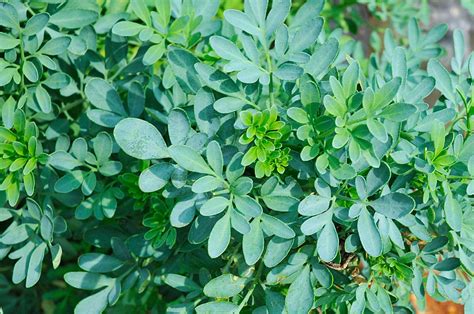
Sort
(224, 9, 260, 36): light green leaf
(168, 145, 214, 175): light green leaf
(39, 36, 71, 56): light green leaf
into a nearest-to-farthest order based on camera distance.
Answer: (168, 145, 214, 175): light green leaf, (224, 9, 260, 36): light green leaf, (39, 36, 71, 56): light green leaf

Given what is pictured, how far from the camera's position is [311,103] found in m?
1.37

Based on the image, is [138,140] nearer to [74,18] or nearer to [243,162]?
[243,162]

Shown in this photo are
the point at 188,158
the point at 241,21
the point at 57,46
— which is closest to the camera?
the point at 188,158

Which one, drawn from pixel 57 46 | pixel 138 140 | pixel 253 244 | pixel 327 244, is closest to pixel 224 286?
pixel 253 244

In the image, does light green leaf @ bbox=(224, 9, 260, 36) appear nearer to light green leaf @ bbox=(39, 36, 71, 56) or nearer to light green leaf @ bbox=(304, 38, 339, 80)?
light green leaf @ bbox=(304, 38, 339, 80)

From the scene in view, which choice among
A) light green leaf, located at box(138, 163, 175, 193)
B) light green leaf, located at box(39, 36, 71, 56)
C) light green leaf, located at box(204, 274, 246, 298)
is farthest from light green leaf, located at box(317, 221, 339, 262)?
light green leaf, located at box(39, 36, 71, 56)

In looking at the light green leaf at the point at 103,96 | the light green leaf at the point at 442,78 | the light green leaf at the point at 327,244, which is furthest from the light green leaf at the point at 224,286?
the light green leaf at the point at 442,78

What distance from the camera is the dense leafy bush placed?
1374 millimetres

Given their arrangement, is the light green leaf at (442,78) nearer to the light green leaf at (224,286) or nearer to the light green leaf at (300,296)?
the light green leaf at (300,296)

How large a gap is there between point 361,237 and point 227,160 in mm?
326

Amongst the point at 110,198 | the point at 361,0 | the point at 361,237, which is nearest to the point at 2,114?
the point at 110,198

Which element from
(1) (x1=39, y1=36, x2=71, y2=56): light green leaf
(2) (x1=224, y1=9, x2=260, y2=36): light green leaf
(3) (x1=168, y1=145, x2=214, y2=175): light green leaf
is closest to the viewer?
(3) (x1=168, y1=145, x2=214, y2=175): light green leaf

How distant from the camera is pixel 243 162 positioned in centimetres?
139

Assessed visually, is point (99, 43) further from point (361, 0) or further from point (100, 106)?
point (361, 0)
